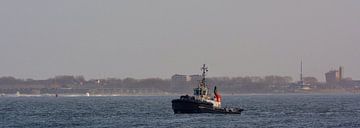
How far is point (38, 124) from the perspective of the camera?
104 meters

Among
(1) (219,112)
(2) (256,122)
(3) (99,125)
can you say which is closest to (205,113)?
(1) (219,112)

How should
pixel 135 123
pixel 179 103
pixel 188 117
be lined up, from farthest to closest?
pixel 179 103
pixel 188 117
pixel 135 123

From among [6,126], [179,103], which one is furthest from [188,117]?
[6,126]

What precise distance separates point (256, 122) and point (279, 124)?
5.28 meters

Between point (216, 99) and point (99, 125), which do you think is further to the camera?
point (216, 99)

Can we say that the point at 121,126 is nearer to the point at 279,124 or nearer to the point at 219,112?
the point at 279,124

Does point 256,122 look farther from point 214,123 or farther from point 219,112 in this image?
point 219,112

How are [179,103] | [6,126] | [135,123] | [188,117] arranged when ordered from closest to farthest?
[6,126] < [135,123] < [188,117] < [179,103]

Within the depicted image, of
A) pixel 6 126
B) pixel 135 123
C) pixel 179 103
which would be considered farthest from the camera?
pixel 179 103

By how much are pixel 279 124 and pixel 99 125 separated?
20.0 m

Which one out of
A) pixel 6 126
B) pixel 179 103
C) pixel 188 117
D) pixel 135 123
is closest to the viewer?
pixel 6 126

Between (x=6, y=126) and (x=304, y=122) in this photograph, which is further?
(x=304, y=122)

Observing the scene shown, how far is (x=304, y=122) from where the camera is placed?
107875mm

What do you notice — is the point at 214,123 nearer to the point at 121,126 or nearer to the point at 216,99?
the point at 121,126
